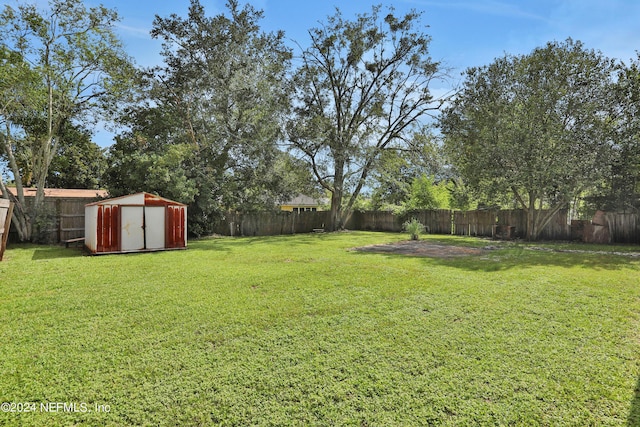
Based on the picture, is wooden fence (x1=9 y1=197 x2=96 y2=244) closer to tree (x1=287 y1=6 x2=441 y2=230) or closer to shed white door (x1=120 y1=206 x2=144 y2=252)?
shed white door (x1=120 y1=206 x2=144 y2=252)

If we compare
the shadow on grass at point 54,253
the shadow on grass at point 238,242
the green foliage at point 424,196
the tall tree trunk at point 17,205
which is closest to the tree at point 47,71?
the tall tree trunk at point 17,205

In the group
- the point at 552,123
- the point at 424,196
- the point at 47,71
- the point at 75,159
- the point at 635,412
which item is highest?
the point at 47,71

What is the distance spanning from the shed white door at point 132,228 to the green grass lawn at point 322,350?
3485mm

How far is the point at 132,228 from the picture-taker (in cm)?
948

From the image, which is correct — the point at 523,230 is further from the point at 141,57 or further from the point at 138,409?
the point at 141,57

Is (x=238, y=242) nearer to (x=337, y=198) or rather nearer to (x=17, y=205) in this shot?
(x=337, y=198)

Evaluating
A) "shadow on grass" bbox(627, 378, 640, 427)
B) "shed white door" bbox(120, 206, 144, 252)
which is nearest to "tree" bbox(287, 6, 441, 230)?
"shed white door" bbox(120, 206, 144, 252)

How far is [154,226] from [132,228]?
0.59m

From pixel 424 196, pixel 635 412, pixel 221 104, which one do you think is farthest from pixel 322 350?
pixel 424 196

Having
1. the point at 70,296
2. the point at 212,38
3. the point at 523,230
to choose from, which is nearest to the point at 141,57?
the point at 212,38

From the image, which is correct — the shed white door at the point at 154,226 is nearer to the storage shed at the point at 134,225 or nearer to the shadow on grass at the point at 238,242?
the storage shed at the point at 134,225

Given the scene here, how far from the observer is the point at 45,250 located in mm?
9492

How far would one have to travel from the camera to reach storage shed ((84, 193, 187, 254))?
902 centimetres

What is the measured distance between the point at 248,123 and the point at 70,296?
12.4 metres
